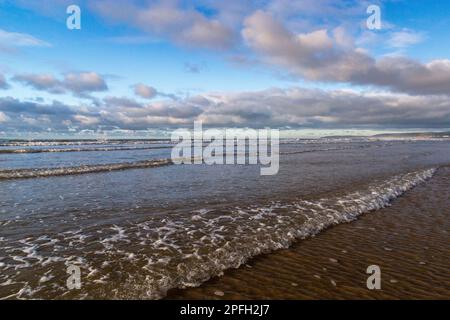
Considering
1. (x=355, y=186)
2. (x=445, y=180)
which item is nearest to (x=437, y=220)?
(x=355, y=186)

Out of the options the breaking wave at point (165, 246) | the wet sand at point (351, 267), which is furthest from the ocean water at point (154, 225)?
the wet sand at point (351, 267)

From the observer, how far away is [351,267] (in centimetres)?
766

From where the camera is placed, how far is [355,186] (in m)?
18.8

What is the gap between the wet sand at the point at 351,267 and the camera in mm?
6476

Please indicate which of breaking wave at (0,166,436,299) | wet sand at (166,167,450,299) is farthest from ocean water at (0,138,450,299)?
wet sand at (166,167,450,299)

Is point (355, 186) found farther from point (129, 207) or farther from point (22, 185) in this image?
point (22, 185)

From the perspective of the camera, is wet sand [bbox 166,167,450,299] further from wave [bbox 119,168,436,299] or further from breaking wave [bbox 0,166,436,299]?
breaking wave [bbox 0,166,436,299]

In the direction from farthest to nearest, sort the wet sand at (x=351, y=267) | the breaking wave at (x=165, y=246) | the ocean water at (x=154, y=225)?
the ocean water at (x=154, y=225) → the breaking wave at (x=165, y=246) → the wet sand at (x=351, y=267)

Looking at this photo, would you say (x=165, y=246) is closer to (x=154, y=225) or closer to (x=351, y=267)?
(x=154, y=225)

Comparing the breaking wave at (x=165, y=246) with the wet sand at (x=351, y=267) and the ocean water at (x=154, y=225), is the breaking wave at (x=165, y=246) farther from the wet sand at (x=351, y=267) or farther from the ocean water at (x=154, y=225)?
the wet sand at (x=351, y=267)

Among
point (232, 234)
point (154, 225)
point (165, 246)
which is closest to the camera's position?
point (165, 246)

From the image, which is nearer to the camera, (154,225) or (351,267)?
(351,267)

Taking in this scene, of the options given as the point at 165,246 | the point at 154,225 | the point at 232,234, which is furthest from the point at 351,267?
the point at 154,225

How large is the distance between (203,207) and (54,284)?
24.8ft
